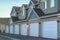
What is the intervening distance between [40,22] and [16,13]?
A: 28136mm

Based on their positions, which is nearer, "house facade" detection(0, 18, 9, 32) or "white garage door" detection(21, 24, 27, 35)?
"white garage door" detection(21, 24, 27, 35)

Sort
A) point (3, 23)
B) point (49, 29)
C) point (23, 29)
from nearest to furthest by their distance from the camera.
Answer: point (49, 29)
point (23, 29)
point (3, 23)

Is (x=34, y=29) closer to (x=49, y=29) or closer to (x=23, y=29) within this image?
(x=49, y=29)

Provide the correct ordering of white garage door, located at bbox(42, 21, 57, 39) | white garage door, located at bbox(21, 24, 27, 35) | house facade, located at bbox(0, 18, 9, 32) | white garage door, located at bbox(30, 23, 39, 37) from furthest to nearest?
house facade, located at bbox(0, 18, 9, 32) → white garage door, located at bbox(21, 24, 27, 35) → white garage door, located at bbox(30, 23, 39, 37) → white garage door, located at bbox(42, 21, 57, 39)

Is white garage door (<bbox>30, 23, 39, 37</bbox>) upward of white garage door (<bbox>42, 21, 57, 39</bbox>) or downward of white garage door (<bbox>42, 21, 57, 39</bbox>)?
downward

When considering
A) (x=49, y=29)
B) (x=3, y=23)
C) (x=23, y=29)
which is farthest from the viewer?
(x=3, y=23)

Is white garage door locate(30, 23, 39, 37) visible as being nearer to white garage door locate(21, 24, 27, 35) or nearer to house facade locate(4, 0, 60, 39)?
house facade locate(4, 0, 60, 39)

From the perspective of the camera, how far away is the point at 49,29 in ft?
103

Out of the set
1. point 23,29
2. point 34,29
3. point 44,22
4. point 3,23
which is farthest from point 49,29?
point 3,23

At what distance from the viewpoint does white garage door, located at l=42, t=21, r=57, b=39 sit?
29230 mm

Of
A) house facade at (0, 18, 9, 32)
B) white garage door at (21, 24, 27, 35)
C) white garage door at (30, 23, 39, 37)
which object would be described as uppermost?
white garage door at (30, 23, 39, 37)

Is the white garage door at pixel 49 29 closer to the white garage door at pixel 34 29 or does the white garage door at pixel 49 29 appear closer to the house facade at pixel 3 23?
the white garage door at pixel 34 29

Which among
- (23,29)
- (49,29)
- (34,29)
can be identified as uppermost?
(49,29)

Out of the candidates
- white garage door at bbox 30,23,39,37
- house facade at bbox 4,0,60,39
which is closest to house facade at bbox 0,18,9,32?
house facade at bbox 4,0,60,39
